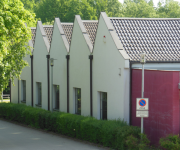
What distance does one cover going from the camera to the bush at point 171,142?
38.4 ft

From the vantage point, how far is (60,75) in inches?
834

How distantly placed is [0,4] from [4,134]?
761 cm

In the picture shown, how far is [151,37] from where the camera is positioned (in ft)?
55.8

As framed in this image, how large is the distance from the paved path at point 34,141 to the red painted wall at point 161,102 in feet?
8.44

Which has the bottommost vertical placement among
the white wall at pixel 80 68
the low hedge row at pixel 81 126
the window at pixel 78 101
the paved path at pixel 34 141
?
the paved path at pixel 34 141

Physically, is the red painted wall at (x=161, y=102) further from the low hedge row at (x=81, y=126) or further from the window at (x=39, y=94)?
the window at (x=39, y=94)

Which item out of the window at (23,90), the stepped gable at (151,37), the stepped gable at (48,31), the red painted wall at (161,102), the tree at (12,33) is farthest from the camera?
the window at (23,90)

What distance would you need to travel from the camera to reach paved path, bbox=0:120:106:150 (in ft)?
49.3

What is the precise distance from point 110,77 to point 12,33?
590 centimetres

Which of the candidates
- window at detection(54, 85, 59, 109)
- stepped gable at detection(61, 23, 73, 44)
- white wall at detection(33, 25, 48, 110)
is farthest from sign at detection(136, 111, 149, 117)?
white wall at detection(33, 25, 48, 110)

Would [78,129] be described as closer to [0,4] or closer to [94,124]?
[94,124]

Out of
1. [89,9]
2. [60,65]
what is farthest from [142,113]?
[89,9]

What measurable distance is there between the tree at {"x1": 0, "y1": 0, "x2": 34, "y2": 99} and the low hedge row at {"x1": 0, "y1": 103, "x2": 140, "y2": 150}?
10.7ft

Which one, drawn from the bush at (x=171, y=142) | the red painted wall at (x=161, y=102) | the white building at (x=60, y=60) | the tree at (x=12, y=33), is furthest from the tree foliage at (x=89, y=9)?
the bush at (x=171, y=142)
